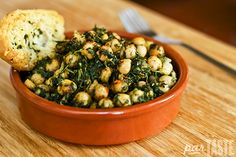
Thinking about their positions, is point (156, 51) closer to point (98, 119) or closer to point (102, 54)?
point (102, 54)

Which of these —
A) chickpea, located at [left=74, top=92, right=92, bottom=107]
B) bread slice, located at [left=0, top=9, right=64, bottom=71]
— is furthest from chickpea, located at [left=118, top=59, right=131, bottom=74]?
bread slice, located at [left=0, top=9, right=64, bottom=71]

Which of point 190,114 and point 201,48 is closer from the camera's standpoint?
point 190,114

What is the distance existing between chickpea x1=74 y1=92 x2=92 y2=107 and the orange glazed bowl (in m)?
0.03

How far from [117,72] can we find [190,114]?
264 millimetres

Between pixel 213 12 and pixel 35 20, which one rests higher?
pixel 35 20

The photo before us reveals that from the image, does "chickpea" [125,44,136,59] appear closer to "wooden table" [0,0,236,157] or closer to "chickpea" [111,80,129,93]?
"chickpea" [111,80,129,93]

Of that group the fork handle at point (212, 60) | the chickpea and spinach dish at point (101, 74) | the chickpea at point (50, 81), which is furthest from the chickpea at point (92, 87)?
the fork handle at point (212, 60)

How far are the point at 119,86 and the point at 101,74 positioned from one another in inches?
2.4

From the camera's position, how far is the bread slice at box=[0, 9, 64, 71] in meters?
0.97

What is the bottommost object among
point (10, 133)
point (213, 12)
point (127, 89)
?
point (213, 12)

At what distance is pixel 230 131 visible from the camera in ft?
3.30

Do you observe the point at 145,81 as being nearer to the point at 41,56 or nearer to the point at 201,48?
A: the point at 41,56

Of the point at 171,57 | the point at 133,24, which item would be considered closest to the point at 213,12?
the point at 133,24

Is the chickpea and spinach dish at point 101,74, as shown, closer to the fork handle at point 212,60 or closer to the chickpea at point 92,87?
the chickpea at point 92,87
